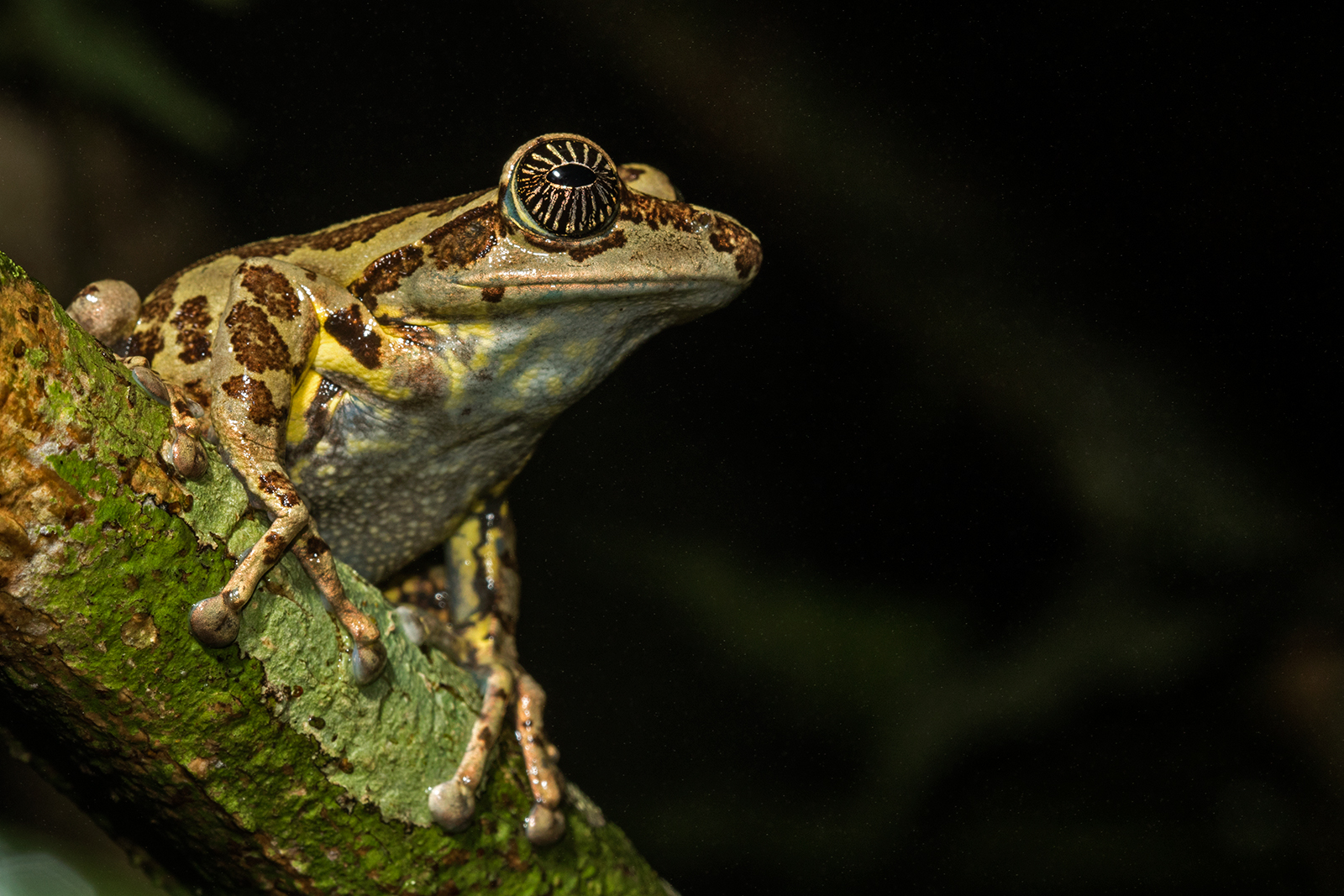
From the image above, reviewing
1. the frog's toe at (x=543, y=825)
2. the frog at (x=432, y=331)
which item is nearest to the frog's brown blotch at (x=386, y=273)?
the frog at (x=432, y=331)

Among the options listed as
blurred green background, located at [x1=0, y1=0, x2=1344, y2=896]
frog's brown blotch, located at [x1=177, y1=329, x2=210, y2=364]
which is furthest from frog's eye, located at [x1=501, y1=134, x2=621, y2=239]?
blurred green background, located at [x1=0, y1=0, x2=1344, y2=896]

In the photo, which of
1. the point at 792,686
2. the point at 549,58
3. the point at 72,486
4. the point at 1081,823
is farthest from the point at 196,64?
the point at 1081,823

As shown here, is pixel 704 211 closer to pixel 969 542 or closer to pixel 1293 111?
pixel 969 542

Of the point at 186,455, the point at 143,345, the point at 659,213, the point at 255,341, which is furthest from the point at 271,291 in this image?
the point at 659,213

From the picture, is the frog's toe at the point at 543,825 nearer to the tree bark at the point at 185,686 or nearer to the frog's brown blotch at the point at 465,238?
the tree bark at the point at 185,686

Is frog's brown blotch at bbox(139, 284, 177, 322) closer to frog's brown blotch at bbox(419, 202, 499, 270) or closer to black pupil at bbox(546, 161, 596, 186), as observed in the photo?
frog's brown blotch at bbox(419, 202, 499, 270)

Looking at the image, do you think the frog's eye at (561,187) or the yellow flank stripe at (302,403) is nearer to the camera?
the frog's eye at (561,187)

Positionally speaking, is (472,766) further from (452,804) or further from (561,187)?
(561,187)

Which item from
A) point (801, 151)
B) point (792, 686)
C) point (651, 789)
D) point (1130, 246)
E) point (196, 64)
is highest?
point (1130, 246)
